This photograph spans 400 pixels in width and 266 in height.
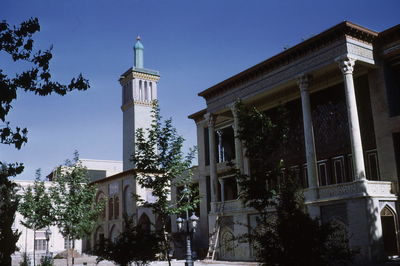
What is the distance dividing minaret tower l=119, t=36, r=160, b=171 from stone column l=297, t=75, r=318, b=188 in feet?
135

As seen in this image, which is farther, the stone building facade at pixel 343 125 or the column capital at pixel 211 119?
the column capital at pixel 211 119

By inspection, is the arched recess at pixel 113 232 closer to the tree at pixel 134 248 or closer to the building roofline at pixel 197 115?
the building roofline at pixel 197 115

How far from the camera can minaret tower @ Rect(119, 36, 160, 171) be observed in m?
66.5

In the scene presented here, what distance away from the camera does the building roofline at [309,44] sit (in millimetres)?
24255

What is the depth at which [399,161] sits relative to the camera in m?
23.7

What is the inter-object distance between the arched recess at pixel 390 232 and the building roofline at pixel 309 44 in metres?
9.34

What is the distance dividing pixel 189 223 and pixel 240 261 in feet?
Result: 37.3

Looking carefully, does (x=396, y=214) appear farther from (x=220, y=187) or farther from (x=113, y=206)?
(x=113, y=206)

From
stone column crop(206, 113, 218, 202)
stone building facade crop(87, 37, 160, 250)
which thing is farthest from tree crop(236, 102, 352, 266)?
stone building facade crop(87, 37, 160, 250)

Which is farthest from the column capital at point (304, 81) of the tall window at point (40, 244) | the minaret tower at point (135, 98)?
the tall window at point (40, 244)

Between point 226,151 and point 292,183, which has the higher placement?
point 226,151

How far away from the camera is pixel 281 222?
10742 millimetres

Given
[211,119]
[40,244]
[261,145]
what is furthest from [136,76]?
[261,145]

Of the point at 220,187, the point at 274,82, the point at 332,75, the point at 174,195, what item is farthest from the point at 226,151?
the point at 332,75
